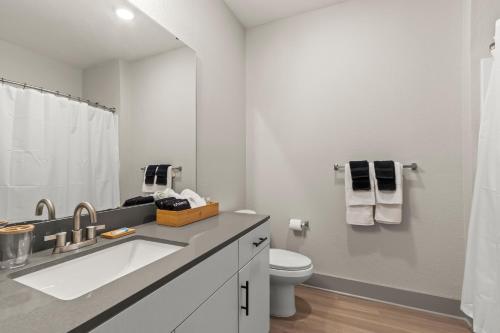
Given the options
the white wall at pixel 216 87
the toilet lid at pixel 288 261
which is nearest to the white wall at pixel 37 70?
the white wall at pixel 216 87

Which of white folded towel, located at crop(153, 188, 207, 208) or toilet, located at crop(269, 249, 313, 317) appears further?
toilet, located at crop(269, 249, 313, 317)

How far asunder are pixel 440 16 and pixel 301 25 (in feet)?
3.50

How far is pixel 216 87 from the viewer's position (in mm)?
1963

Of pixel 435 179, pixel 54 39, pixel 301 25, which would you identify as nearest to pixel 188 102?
pixel 54 39

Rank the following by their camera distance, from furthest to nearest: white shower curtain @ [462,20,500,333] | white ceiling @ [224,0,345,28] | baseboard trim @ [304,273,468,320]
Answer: white ceiling @ [224,0,345,28] → baseboard trim @ [304,273,468,320] → white shower curtain @ [462,20,500,333]

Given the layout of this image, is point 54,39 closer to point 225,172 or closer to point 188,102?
point 188,102

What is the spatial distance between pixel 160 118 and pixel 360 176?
1552mm

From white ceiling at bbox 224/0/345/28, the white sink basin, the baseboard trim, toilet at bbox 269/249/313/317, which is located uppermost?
white ceiling at bbox 224/0/345/28

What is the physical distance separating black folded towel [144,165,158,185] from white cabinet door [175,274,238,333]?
0.73 metres

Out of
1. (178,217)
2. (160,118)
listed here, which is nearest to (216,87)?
(160,118)

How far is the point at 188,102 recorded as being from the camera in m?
1.62

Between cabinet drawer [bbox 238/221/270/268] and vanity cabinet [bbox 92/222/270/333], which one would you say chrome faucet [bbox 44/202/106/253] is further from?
cabinet drawer [bbox 238/221/270/268]

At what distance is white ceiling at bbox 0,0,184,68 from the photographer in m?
0.87

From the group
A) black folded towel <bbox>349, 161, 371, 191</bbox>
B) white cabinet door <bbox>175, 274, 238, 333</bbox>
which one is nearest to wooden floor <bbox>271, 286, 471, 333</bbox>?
white cabinet door <bbox>175, 274, 238, 333</bbox>
